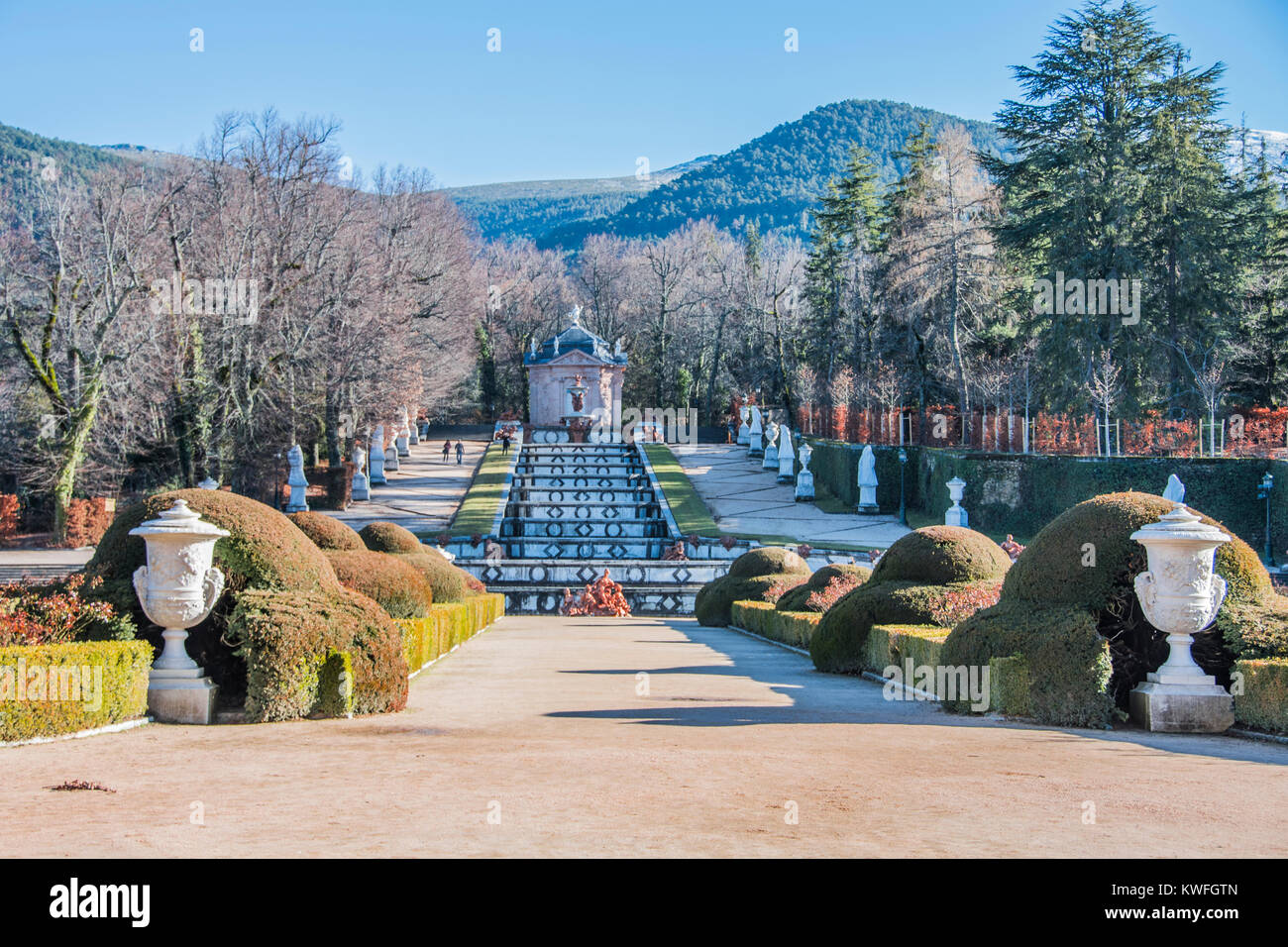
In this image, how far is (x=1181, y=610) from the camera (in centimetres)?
926

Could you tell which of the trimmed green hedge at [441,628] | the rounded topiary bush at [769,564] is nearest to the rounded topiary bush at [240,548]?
the trimmed green hedge at [441,628]

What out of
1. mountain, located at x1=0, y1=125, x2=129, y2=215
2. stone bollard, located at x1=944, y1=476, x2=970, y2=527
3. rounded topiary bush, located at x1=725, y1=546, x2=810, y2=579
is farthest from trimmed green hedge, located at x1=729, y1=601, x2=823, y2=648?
mountain, located at x1=0, y1=125, x2=129, y2=215

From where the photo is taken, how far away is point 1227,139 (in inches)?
1629

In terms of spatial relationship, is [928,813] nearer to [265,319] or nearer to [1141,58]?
[265,319]

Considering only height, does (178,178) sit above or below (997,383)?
above

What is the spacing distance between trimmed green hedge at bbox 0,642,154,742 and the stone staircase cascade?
2128cm

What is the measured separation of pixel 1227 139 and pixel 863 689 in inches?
1443

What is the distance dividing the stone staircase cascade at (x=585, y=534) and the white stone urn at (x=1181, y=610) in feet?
70.1

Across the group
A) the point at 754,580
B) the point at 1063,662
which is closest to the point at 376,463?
the point at 754,580

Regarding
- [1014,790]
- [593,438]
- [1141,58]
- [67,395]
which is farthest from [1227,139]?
[1014,790]

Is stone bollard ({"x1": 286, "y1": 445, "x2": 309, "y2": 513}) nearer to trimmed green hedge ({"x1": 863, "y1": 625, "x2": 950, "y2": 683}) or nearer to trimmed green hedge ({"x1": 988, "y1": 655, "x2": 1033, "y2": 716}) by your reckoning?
trimmed green hedge ({"x1": 863, "y1": 625, "x2": 950, "y2": 683})

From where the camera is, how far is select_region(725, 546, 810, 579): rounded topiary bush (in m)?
24.3

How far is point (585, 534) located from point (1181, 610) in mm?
30128
